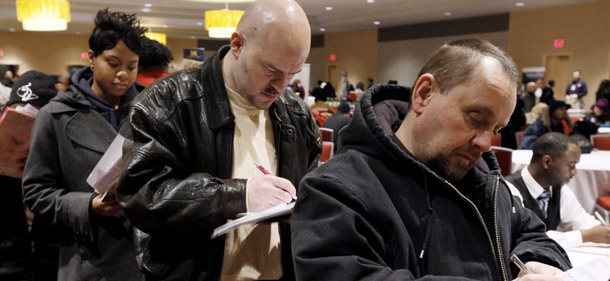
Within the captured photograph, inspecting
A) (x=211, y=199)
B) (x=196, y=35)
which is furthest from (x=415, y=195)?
(x=196, y=35)

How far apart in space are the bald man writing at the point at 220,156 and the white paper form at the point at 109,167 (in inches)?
10.1

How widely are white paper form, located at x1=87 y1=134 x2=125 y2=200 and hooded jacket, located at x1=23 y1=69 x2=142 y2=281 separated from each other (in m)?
0.17

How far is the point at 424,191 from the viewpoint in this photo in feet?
3.22

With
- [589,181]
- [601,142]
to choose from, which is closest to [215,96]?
[589,181]

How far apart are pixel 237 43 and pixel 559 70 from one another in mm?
13558

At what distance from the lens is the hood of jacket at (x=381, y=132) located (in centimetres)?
98

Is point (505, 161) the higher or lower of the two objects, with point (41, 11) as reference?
lower

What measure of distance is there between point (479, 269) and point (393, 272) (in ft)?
0.76

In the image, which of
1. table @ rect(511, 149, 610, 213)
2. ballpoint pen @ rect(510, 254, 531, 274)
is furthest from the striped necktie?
ballpoint pen @ rect(510, 254, 531, 274)

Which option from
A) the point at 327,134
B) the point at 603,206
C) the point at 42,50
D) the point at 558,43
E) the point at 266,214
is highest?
the point at 558,43

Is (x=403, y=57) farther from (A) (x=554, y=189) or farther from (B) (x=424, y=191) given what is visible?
(B) (x=424, y=191)

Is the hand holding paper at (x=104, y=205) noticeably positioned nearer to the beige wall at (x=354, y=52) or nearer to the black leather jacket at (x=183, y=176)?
the black leather jacket at (x=183, y=176)

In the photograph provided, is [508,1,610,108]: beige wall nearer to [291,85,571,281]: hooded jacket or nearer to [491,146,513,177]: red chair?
[491,146,513,177]: red chair

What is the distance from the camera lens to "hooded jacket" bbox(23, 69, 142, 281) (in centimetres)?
178
